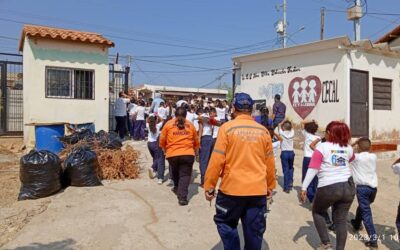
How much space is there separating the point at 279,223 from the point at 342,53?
7561 mm

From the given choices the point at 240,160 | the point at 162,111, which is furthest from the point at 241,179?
the point at 162,111

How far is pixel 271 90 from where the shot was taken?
14.6 m

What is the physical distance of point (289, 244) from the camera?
216 inches

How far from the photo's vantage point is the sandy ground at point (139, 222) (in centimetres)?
520

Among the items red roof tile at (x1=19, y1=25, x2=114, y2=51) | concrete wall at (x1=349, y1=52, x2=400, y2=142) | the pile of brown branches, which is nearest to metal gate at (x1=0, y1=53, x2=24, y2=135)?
red roof tile at (x1=19, y1=25, x2=114, y2=51)

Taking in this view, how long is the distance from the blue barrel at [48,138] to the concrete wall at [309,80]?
7.71 metres

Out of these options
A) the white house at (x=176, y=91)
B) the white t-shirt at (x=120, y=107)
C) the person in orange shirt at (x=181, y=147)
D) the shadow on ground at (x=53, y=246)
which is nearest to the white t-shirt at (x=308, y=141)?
the person in orange shirt at (x=181, y=147)

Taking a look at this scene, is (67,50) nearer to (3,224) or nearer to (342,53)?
(3,224)

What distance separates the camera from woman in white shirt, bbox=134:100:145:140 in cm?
1342

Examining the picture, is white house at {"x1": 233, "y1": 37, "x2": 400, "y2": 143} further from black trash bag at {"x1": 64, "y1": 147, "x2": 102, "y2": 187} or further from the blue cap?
the blue cap

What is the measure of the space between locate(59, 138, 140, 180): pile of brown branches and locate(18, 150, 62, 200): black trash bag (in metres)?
1.32

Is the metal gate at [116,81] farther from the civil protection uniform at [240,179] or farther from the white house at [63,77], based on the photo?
the civil protection uniform at [240,179]

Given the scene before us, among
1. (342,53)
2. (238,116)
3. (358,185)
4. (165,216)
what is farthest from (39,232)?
(342,53)

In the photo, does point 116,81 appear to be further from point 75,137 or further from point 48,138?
point 75,137
